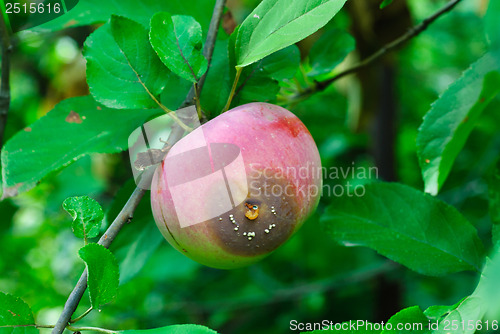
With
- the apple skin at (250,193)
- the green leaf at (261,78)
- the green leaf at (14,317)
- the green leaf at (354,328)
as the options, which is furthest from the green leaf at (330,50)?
the green leaf at (14,317)

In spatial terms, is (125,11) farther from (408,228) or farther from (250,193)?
(408,228)

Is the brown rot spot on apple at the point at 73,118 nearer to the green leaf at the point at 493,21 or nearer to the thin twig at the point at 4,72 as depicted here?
the thin twig at the point at 4,72

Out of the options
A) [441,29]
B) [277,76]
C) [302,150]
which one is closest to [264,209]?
[302,150]

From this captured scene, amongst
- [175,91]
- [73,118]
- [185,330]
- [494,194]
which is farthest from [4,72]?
[494,194]

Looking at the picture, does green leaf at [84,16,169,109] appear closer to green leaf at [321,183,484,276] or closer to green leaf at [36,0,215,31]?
green leaf at [36,0,215,31]

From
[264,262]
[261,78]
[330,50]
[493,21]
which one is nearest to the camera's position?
[493,21]

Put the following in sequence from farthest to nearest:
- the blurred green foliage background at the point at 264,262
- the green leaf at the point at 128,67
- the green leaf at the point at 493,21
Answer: the blurred green foliage background at the point at 264,262, the green leaf at the point at 128,67, the green leaf at the point at 493,21
